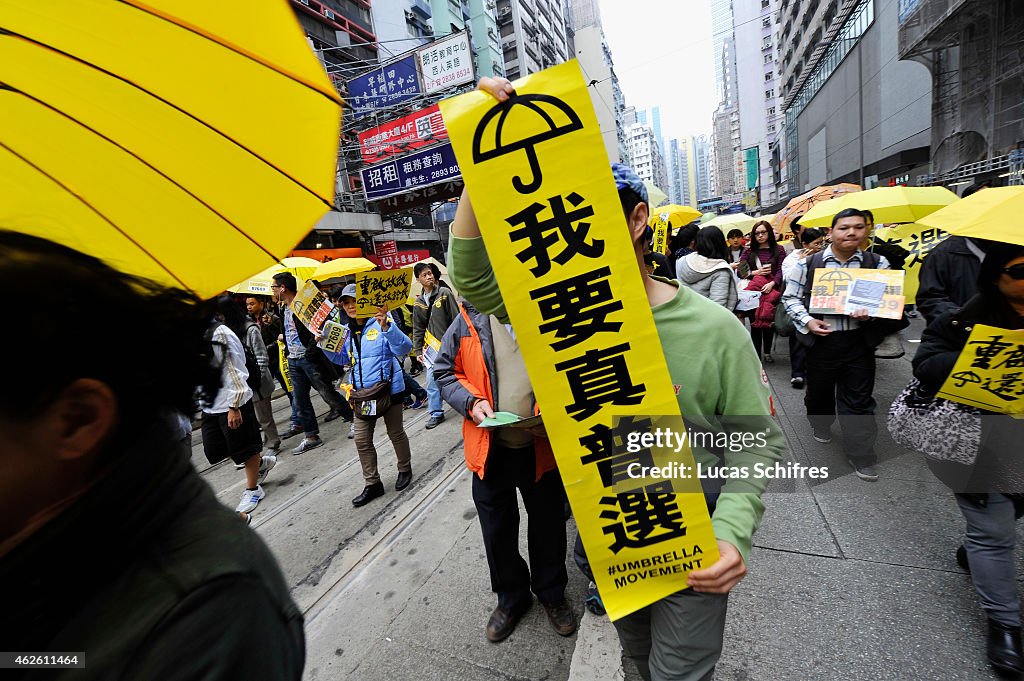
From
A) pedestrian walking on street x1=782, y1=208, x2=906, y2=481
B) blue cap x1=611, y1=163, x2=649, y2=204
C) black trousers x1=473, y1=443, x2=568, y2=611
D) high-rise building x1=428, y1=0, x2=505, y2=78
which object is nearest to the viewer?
blue cap x1=611, y1=163, x2=649, y2=204

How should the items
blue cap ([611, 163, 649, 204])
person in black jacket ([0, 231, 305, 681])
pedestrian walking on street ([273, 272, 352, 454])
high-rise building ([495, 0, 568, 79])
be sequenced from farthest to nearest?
high-rise building ([495, 0, 568, 79])
pedestrian walking on street ([273, 272, 352, 454])
blue cap ([611, 163, 649, 204])
person in black jacket ([0, 231, 305, 681])

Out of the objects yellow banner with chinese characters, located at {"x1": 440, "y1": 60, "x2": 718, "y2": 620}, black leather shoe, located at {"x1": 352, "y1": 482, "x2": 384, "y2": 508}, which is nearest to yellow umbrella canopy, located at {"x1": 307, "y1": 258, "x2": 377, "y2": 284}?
black leather shoe, located at {"x1": 352, "y1": 482, "x2": 384, "y2": 508}

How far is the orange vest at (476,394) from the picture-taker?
2143 millimetres

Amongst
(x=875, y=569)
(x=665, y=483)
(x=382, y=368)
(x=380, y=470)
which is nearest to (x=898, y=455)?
(x=875, y=569)

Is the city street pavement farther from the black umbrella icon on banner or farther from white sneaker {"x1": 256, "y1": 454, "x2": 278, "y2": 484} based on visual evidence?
the black umbrella icon on banner

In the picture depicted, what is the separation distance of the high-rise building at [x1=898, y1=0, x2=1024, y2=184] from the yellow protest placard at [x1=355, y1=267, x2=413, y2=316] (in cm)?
1878

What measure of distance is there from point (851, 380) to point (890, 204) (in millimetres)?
2614

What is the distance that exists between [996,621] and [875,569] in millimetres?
587

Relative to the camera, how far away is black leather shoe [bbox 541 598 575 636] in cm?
238

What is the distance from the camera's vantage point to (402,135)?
14.7m

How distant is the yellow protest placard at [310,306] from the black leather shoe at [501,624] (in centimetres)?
335

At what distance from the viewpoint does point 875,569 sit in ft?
8.30

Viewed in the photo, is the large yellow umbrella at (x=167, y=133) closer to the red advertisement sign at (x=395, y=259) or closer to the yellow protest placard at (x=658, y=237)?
the yellow protest placard at (x=658, y=237)

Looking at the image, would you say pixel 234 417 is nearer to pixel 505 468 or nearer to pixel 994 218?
pixel 505 468
